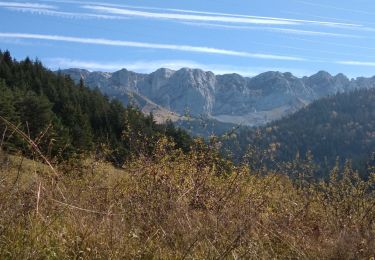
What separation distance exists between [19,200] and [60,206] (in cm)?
42

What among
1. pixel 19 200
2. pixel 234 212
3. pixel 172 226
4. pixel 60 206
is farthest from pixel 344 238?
pixel 19 200

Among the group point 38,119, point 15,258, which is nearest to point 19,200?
point 15,258

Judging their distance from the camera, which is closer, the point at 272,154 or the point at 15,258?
the point at 15,258

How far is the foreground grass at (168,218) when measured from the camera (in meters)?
4.35

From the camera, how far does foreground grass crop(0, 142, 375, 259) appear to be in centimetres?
435

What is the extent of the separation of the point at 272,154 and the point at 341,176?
1.68m

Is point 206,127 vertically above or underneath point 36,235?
above

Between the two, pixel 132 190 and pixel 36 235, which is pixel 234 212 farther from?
pixel 36 235

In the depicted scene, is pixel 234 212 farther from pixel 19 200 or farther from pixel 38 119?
pixel 38 119

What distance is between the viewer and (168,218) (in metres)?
5.18

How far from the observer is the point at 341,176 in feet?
26.8

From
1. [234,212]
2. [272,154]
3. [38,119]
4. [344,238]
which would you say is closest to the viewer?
[344,238]

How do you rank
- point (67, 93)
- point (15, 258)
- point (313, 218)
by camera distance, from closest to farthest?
point (15, 258) < point (313, 218) < point (67, 93)

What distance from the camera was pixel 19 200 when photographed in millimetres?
5000
